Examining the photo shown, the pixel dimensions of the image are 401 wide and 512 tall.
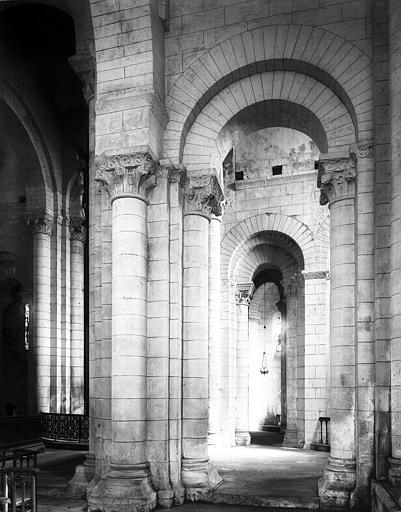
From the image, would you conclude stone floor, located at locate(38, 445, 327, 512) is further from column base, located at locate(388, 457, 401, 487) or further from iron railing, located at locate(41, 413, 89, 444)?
column base, located at locate(388, 457, 401, 487)

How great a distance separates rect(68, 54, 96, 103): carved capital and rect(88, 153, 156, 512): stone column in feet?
5.74

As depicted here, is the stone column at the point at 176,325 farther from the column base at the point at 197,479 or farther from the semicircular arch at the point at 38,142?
the semicircular arch at the point at 38,142

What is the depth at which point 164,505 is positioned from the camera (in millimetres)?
8766

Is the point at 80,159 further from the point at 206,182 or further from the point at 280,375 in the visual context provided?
the point at 280,375

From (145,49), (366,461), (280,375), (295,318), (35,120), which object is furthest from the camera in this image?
(280,375)

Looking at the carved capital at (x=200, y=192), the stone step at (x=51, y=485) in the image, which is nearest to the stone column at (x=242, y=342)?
the stone step at (x=51, y=485)

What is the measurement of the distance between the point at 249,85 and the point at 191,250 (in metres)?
2.98

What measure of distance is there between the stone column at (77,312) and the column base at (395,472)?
1174 cm

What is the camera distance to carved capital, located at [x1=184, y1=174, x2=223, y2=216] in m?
9.82

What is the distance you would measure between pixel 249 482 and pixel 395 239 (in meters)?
4.72

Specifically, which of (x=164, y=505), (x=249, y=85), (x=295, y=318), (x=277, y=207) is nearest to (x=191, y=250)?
(x=249, y=85)

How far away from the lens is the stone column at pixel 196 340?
30.6 feet

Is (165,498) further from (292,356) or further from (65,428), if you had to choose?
(292,356)

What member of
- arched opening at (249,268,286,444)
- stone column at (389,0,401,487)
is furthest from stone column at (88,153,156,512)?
arched opening at (249,268,286,444)
